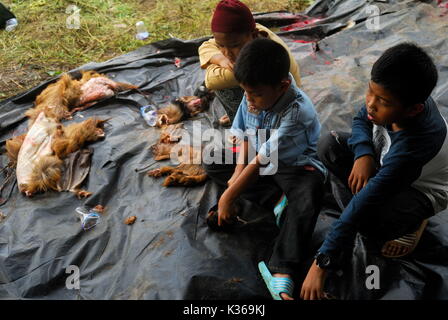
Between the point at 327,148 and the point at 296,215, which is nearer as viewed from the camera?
the point at 296,215

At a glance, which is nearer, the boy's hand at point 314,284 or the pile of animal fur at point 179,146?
the boy's hand at point 314,284

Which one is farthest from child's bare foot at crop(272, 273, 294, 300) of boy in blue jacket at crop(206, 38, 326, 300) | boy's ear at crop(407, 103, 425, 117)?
boy's ear at crop(407, 103, 425, 117)

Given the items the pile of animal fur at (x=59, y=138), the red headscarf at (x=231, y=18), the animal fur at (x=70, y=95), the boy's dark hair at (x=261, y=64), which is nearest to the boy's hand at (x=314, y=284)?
the boy's dark hair at (x=261, y=64)

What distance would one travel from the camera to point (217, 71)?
2.57m

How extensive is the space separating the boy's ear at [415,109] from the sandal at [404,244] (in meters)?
0.61

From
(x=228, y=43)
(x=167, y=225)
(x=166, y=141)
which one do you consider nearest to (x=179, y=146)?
(x=166, y=141)

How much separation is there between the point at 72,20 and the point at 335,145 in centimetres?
463

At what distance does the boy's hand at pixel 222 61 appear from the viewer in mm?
2512

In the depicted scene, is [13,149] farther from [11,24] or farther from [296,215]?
[11,24]

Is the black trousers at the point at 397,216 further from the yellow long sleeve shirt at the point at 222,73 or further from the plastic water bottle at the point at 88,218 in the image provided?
the plastic water bottle at the point at 88,218

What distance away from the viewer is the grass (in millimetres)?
4309

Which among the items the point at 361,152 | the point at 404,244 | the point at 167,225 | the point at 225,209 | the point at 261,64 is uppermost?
the point at 261,64

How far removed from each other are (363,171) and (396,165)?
319mm

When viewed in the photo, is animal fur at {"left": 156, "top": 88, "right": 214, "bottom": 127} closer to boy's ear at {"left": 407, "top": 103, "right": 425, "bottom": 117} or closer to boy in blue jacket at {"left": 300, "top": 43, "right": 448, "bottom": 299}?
boy in blue jacket at {"left": 300, "top": 43, "right": 448, "bottom": 299}
